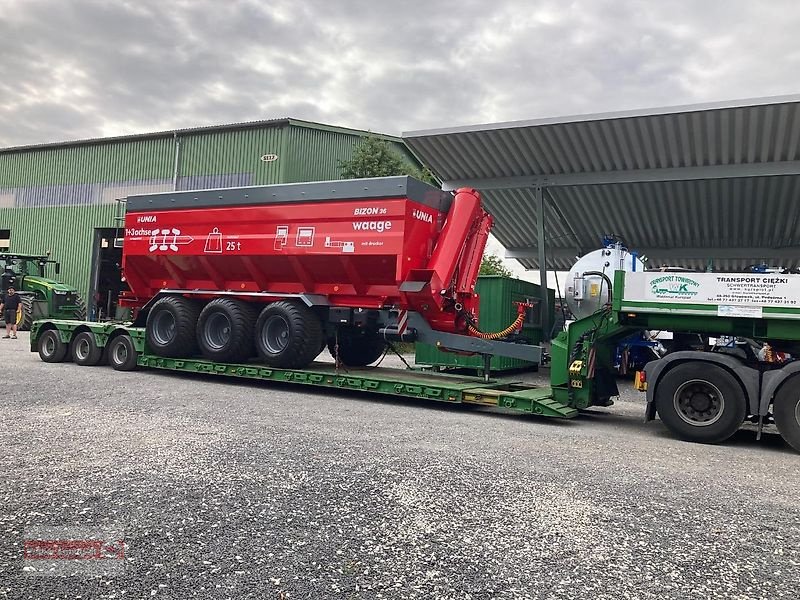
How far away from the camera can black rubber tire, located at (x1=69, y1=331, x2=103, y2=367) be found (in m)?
13.0

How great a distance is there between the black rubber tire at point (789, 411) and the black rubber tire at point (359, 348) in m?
6.46

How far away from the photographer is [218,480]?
513 cm

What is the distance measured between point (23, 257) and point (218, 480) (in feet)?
69.6

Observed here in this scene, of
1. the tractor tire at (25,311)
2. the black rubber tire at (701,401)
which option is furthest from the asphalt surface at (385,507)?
the tractor tire at (25,311)

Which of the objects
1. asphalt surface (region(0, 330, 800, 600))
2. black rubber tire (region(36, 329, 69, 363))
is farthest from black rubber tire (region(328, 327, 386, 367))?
black rubber tire (region(36, 329, 69, 363))

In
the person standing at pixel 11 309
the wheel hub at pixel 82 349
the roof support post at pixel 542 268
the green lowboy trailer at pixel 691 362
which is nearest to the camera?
the green lowboy trailer at pixel 691 362

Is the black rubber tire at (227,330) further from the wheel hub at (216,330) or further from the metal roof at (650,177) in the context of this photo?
the metal roof at (650,177)

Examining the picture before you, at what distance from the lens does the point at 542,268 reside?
52.8 feet

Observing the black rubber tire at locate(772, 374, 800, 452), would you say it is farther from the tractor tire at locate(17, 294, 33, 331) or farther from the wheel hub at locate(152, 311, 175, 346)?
the tractor tire at locate(17, 294, 33, 331)

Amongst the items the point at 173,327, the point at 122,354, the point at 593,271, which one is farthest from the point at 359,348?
the point at 593,271

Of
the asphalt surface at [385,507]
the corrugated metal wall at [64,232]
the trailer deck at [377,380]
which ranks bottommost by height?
the asphalt surface at [385,507]

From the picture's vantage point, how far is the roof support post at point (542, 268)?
15.4 meters

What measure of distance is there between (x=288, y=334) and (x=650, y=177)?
846 cm

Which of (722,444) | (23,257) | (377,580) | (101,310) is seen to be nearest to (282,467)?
(377,580)
